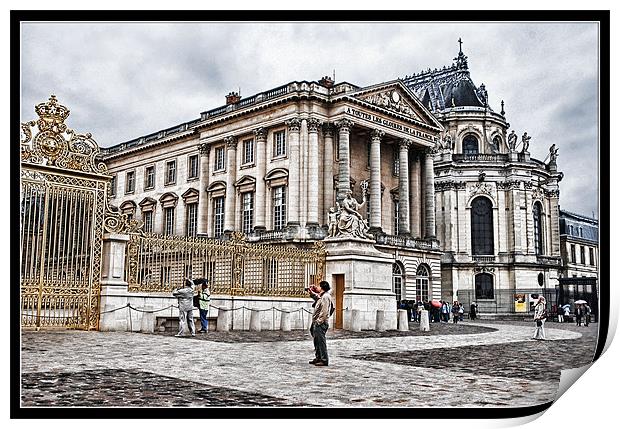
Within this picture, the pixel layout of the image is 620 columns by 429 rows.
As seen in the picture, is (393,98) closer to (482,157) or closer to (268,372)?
(482,157)

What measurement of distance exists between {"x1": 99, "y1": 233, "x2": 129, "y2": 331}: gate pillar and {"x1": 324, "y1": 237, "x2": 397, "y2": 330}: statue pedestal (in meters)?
5.97

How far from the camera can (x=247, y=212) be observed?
116 ft

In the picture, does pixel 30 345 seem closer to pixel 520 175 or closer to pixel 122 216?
pixel 122 216

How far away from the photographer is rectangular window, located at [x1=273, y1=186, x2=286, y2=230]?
33.7 m

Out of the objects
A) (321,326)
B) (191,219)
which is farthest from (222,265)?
(191,219)

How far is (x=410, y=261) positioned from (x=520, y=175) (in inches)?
557

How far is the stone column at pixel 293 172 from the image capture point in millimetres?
32469

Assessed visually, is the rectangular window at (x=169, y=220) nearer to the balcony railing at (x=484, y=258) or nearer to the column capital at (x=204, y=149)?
the column capital at (x=204, y=149)

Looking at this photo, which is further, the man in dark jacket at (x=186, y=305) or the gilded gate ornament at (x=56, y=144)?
the man in dark jacket at (x=186, y=305)

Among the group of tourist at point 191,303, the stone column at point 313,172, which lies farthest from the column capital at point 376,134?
the group of tourist at point 191,303

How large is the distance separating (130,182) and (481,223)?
24.4 meters

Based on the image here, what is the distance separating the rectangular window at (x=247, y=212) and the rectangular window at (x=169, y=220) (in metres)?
4.64

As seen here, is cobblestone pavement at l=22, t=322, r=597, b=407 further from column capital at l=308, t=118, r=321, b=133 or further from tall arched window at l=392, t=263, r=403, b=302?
tall arched window at l=392, t=263, r=403, b=302

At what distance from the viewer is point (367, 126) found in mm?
35281
